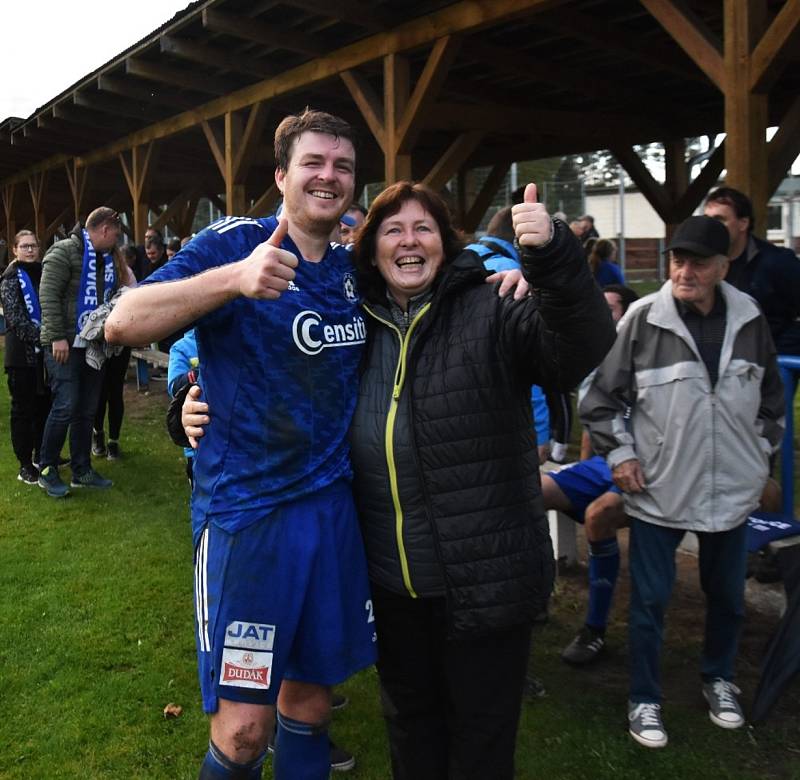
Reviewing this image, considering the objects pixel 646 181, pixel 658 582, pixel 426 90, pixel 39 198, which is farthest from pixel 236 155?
pixel 39 198

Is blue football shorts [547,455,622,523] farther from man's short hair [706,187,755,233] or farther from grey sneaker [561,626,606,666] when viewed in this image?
man's short hair [706,187,755,233]

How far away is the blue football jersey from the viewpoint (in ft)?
6.15

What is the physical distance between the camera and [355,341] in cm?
203

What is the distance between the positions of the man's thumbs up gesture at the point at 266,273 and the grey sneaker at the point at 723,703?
2346mm

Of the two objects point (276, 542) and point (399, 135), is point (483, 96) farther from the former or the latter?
point (276, 542)

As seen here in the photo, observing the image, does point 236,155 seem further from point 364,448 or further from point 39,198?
point 39,198

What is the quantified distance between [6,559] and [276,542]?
3651 millimetres

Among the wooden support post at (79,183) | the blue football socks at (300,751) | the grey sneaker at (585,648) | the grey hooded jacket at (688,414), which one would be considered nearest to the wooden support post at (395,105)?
the grey hooded jacket at (688,414)

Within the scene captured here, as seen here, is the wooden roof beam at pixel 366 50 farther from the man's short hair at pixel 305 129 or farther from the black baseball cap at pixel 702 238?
the man's short hair at pixel 305 129

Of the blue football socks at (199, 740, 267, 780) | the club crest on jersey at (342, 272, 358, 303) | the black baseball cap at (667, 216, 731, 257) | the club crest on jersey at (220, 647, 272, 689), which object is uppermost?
the black baseball cap at (667, 216, 731, 257)

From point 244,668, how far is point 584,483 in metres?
2.18

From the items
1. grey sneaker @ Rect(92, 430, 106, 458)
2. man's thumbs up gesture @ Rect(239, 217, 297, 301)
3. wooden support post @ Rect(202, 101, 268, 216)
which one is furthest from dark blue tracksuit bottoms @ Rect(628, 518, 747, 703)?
wooden support post @ Rect(202, 101, 268, 216)

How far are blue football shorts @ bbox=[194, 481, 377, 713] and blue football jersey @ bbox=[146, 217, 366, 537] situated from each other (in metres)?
0.05

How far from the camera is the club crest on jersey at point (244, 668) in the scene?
188cm
